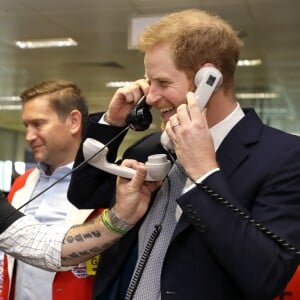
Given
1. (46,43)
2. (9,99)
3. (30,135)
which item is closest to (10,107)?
(9,99)

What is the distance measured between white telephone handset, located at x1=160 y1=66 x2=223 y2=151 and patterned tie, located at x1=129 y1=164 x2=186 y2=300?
0.15 m

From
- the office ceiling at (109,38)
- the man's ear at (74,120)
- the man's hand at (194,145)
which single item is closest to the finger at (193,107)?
the man's hand at (194,145)

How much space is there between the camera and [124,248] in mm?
1294

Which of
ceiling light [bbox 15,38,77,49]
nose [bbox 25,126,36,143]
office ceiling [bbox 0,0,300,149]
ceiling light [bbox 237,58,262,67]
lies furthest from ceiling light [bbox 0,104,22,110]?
nose [bbox 25,126,36,143]

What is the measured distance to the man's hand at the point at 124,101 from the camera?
1350mm

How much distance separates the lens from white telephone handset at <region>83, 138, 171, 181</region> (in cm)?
121

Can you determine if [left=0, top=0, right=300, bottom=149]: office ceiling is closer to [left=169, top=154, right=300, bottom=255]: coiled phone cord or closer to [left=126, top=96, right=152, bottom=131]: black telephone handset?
[left=126, top=96, right=152, bottom=131]: black telephone handset

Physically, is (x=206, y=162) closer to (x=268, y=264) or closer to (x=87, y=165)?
(x=268, y=264)

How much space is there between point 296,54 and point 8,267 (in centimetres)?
618

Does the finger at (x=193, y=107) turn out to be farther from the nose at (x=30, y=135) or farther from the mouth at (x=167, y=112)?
Result: the nose at (x=30, y=135)

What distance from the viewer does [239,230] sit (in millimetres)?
1002

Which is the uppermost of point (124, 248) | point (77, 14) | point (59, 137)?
point (77, 14)

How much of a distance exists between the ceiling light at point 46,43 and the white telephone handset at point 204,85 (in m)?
5.82

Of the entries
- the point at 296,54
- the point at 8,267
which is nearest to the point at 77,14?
the point at 296,54
